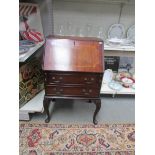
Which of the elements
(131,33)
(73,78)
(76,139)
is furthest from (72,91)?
(131,33)

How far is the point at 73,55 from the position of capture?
166cm

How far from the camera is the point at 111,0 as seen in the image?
2.17 m

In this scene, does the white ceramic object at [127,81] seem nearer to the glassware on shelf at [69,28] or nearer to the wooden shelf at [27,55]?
the glassware on shelf at [69,28]

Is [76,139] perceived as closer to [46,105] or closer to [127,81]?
[46,105]

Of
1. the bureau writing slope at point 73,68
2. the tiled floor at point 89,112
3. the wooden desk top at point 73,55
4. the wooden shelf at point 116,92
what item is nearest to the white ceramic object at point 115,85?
the wooden shelf at point 116,92

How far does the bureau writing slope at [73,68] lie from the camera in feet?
5.31

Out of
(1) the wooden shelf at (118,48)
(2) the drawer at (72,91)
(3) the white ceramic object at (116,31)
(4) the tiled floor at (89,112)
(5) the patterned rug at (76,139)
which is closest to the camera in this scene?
(5) the patterned rug at (76,139)

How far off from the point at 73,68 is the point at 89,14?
978 millimetres

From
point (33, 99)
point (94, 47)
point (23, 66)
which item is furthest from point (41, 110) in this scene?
point (94, 47)

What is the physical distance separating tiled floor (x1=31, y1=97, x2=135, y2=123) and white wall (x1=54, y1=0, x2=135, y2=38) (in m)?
0.91

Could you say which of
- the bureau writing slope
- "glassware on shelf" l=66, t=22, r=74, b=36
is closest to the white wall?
"glassware on shelf" l=66, t=22, r=74, b=36

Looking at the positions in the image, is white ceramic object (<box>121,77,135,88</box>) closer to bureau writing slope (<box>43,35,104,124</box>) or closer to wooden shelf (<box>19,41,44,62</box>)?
bureau writing slope (<box>43,35,104,124</box>)
